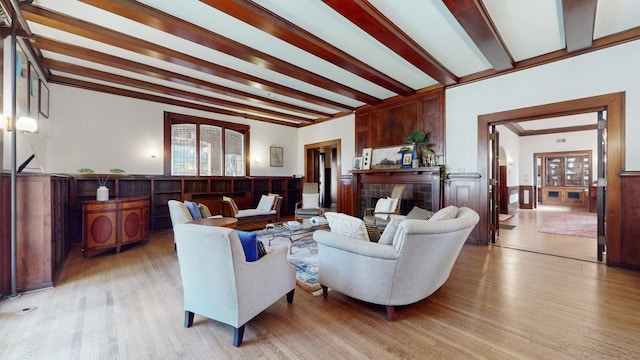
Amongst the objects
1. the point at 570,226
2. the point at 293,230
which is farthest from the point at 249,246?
the point at 570,226

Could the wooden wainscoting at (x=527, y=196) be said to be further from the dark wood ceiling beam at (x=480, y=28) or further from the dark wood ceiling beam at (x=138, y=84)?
the dark wood ceiling beam at (x=138, y=84)

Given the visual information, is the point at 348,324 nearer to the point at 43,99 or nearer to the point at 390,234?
the point at 390,234

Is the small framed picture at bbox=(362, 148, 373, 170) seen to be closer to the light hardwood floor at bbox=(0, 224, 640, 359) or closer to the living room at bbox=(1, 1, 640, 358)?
the living room at bbox=(1, 1, 640, 358)

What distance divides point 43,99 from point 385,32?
5402 mm

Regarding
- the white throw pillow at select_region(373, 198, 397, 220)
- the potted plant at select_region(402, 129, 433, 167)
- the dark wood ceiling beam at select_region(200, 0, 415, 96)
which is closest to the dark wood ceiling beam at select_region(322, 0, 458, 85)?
the dark wood ceiling beam at select_region(200, 0, 415, 96)

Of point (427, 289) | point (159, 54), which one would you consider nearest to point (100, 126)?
point (159, 54)

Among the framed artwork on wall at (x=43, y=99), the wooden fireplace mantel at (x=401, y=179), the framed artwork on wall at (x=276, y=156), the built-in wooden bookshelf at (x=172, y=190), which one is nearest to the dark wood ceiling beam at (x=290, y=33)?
the wooden fireplace mantel at (x=401, y=179)

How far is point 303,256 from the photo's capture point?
382 cm

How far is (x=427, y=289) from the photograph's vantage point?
2.33m

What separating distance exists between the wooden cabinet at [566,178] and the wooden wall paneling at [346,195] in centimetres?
817

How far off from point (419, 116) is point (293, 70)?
2.88m

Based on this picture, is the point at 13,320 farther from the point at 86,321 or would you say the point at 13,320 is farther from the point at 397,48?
the point at 397,48

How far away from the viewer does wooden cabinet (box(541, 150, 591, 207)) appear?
9.48 meters

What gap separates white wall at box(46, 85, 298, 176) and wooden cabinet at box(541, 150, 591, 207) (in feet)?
41.1
